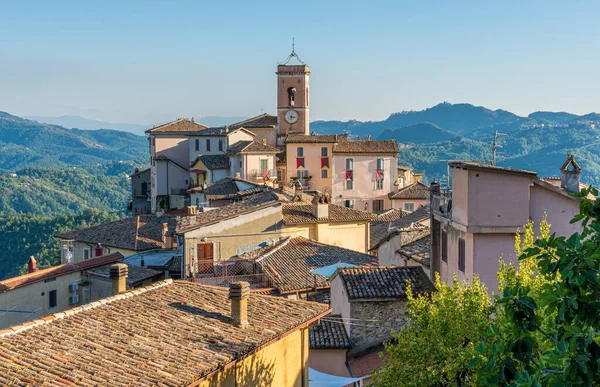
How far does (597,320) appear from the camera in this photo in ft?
22.8

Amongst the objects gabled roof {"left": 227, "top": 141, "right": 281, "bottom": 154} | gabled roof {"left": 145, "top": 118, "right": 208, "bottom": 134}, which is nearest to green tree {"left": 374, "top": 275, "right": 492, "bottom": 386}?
gabled roof {"left": 227, "top": 141, "right": 281, "bottom": 154}

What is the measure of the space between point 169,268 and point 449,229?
50.3ft

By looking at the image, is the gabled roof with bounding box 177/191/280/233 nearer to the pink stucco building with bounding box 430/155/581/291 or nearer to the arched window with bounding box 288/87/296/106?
the pink stucco building with bounding box 430/155/581/291

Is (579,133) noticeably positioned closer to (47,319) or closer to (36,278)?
(36,278)

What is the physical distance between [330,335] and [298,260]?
780 centimetres

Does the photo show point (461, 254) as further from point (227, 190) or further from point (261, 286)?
point (227, 190)

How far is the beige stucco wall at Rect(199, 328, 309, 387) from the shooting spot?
11.1m

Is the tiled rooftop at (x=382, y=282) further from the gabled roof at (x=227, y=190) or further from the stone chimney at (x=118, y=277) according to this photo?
the gabled roof at (x=227, y=190)

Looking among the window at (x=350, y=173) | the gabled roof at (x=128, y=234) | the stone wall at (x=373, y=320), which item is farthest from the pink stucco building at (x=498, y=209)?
the window at (x=350, y=173)

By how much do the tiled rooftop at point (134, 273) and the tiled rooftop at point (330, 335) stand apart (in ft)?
32.9

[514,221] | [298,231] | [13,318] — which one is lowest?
[13,318]

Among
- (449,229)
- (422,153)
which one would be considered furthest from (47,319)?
(422,153)

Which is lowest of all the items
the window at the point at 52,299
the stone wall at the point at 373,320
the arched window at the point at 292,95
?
the window at the point at 52,299

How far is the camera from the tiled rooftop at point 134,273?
1080 inches
